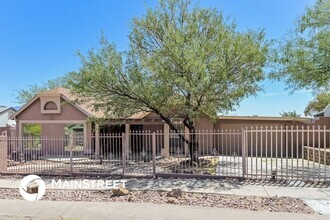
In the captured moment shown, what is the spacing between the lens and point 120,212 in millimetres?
7082

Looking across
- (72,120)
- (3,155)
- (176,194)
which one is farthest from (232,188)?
(72,120)

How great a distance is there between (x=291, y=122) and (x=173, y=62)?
13.4 m

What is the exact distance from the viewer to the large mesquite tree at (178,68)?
12359 mm

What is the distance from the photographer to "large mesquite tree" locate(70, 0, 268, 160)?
12359 millimetres

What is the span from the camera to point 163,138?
21.0 metres

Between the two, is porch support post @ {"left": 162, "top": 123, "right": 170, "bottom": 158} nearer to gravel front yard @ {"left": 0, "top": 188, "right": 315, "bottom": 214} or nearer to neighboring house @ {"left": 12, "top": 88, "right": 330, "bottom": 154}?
neighboring house @ {"left": 12, "top": 88, "right": 330, "bottom": 154}

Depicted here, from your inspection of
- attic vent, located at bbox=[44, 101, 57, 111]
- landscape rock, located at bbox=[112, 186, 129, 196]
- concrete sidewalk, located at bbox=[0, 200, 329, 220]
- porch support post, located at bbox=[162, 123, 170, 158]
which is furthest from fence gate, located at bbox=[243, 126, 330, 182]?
attic vent, located at bbox=[44, 101, 57, 111]

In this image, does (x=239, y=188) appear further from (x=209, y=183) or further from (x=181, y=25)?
(x=181, y=25)

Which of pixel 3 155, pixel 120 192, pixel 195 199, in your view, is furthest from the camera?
pixel 3 155

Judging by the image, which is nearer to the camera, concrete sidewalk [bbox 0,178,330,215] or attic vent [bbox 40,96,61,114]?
concrete sidewalk [bbox 0,178,330,215]

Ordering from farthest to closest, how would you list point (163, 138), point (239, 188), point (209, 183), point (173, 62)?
point (163, 138)
point (173, 62)
point (209, 183)
point (239, 188)

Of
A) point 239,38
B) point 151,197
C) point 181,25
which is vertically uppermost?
point 181,25

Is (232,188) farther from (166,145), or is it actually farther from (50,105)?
(50,105)

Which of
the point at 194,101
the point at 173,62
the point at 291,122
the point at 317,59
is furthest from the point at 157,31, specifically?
the point at 291,122
